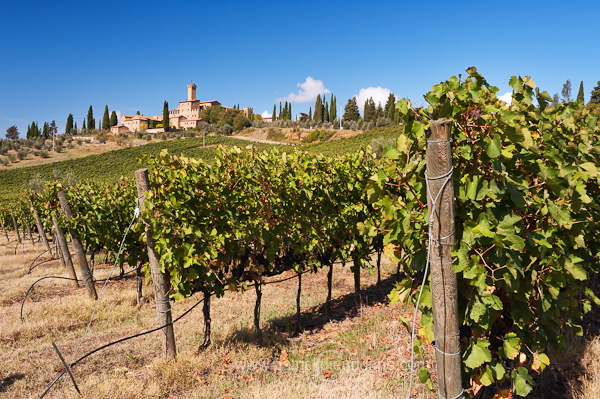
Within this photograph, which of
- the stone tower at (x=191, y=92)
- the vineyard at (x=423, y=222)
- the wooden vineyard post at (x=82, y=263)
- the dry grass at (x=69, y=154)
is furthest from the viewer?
the stone tower at (x=191, y=92)

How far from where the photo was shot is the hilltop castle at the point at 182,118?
3917 inches

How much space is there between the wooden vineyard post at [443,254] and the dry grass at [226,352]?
1.60m

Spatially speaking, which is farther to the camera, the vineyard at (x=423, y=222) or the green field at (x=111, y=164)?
the green field at (x=111, y=164)

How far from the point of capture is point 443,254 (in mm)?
2268

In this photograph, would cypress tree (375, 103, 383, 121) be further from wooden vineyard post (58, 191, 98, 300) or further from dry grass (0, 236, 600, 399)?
wooden vineyard post (58, 191, 98, 300)

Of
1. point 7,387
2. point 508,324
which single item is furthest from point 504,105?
point 7,387

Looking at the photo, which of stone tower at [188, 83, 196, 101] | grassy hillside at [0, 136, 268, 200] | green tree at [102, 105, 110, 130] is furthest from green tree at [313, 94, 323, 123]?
green tree at [102, 105, 110, 130]

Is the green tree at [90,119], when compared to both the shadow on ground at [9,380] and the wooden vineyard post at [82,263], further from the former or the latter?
the shadow on ground at [9,380]

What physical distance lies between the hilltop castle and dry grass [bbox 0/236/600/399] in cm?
9221

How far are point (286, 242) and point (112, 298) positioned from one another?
4.84m

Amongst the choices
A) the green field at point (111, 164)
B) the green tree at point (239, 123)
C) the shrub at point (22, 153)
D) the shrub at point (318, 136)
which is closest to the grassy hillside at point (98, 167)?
the green field at point (111, 164)

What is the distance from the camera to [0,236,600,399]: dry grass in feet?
13.4

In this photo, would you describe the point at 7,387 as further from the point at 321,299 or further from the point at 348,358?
the point at 321,299

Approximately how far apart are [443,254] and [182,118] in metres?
109
